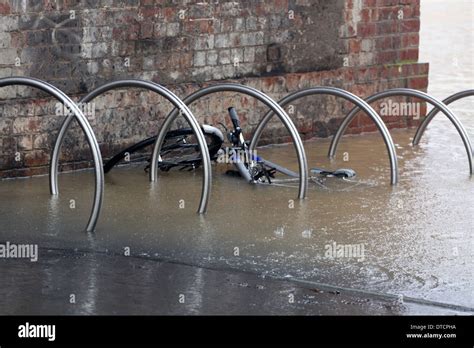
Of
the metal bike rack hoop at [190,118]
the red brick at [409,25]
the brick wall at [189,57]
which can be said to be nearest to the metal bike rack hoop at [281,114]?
the metal bike rack hoop at [190,118]

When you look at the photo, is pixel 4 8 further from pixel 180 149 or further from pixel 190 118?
pixel 190 118

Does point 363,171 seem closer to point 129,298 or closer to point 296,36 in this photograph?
point 296,36

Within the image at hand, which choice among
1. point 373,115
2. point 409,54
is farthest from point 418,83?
point 373,115

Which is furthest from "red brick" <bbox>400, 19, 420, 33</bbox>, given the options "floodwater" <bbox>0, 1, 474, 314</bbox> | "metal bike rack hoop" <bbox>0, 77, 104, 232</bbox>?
"metal bike rack hoop" <bbox>0, 77, 104, 232</bbox>

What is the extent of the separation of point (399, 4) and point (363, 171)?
10.4ft

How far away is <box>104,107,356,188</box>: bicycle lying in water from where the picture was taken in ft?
33.2

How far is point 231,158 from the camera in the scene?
10289 millimetres

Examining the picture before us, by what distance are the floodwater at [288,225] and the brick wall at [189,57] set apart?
48 centimetres

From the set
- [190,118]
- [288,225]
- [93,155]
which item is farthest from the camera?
[190,118]

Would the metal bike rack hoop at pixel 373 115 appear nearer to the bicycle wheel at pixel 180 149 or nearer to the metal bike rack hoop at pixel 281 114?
the metal bike rack hoop at pixel 281 114

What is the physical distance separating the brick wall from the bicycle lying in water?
0.54m

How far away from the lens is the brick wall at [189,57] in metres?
10.2

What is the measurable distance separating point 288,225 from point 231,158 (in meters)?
1.87
